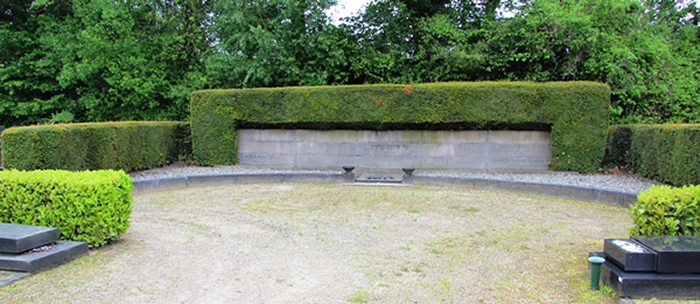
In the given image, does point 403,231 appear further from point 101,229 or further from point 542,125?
point 542,125

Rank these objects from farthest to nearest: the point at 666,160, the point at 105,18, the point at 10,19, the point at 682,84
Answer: the point at 10,19 → the point at 105,18 → the point at 682,84 → the point at 666,160

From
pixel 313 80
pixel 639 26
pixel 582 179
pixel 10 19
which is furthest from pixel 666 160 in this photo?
pixel 10 19

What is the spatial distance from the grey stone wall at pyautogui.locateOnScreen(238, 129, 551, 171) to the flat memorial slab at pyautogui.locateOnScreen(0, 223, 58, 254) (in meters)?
7.15

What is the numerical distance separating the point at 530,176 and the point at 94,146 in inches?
349

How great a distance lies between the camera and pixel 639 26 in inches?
516

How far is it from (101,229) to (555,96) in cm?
894

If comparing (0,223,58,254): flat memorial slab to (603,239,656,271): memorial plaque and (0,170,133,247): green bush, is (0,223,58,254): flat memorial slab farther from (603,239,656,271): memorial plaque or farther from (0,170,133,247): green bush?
(603,239,656,271): memorial plaque

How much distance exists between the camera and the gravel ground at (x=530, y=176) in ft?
26.8

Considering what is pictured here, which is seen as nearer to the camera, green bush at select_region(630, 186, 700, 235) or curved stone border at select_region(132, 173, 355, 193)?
green bush at select_region(630, 186, 700, 235)

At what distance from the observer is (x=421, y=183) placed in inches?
352

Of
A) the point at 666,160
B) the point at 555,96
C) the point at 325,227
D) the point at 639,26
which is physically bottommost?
the point at 325,227

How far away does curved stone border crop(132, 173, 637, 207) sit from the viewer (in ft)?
22.7

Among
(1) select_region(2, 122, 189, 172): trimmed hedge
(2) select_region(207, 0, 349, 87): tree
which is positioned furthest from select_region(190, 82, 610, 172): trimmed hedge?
(2) select_region(207, 0, 349, 87): tree

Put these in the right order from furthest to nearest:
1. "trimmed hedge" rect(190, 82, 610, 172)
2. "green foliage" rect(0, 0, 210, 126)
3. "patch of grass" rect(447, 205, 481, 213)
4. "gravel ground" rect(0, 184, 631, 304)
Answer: "green foliage" rect(0, 0, 210, 126) → "trimmed hedge" rect(190, 82, 610, 172) → "patch of grass" rect(447, 205, 481, 213) → "gravel ground" rect(0, 184, 631, 304)
